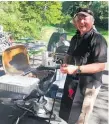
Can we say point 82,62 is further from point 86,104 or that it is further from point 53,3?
→ point 53,3

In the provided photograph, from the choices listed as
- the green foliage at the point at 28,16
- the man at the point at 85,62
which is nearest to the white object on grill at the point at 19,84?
the man at the point at 85,62

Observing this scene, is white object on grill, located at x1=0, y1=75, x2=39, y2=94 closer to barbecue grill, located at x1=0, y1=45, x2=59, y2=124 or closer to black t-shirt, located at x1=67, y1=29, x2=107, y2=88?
barbecue grill, located at x1=0, y1=45, x2=59, y2=124

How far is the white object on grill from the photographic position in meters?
2.81

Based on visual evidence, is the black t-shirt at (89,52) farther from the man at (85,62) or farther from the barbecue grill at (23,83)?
the barbecue grill at (23,83)

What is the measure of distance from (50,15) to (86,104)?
1.50 metres

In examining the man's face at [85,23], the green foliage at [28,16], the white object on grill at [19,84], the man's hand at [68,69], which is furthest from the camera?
the green foliage at [28,16]

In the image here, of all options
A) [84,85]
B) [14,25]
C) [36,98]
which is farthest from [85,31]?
[14,25]

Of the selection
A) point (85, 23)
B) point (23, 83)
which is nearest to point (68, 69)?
point (85, 23)

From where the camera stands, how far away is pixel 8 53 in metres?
3.30

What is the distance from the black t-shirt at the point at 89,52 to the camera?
2303 mm

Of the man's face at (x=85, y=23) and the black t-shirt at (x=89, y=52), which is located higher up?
the man's face at (x=85, y=23)

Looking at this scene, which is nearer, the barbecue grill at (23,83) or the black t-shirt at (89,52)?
the black t-shirt at (89,52)

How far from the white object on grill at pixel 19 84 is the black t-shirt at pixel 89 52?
55 centimetres

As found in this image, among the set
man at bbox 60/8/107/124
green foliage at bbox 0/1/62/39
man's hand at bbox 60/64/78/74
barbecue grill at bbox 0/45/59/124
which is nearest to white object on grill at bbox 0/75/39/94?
barbecue grill at bbox 0/45/59/124
